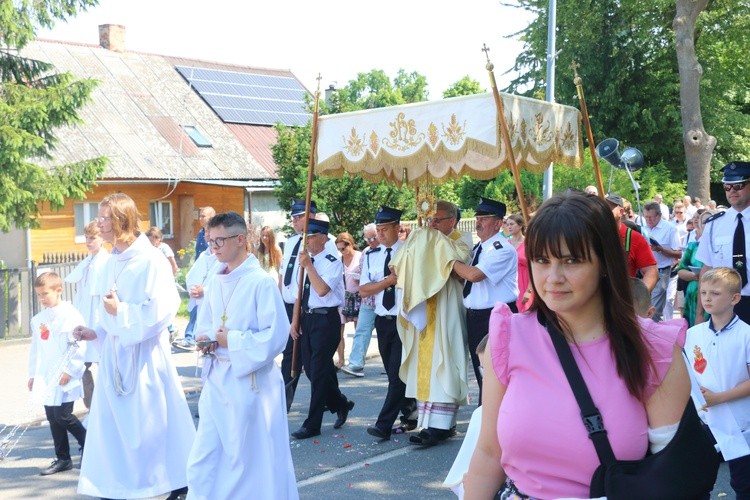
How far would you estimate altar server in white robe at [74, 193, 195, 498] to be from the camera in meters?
6.05

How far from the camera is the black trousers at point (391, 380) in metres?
8.12

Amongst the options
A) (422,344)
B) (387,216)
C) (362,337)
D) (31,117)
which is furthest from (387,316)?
(31,117)

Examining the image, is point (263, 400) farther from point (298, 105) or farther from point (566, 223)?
point (298, 105)

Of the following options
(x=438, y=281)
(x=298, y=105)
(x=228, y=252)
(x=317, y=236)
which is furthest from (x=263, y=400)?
(x=298, y=105)

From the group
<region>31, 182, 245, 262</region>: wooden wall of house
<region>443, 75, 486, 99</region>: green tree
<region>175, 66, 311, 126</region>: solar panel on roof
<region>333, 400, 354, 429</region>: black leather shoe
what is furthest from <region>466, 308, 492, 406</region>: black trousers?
<region>443, 75, 486, 99</region>: green tree

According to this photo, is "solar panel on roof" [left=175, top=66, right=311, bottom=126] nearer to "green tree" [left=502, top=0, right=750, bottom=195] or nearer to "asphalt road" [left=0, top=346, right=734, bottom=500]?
"green tree" [left=502, top=0, right=750, bottom=195]

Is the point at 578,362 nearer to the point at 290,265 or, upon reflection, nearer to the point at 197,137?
the point at 290,265

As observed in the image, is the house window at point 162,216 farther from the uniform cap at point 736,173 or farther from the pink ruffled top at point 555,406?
the pink ruffled top at point 555,406

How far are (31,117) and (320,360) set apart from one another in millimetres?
9413

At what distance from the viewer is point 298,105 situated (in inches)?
1364

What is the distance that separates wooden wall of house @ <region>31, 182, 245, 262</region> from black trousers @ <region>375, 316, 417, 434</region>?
2043cm

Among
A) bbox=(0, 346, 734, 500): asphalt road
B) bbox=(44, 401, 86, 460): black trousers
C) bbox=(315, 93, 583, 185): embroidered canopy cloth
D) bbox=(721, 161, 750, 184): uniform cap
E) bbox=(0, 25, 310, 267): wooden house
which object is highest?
bbox=(0, 25, 310, 267): wooden house

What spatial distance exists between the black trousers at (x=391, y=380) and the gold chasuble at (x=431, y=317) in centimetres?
10

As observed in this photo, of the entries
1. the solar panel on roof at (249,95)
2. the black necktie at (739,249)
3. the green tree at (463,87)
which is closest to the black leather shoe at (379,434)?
the black necktie at (739,249)
